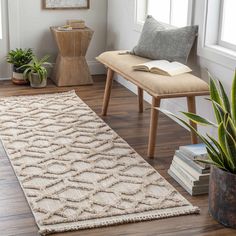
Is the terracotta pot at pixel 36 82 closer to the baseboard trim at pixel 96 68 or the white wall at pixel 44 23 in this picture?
the white wall at pixel 44 23

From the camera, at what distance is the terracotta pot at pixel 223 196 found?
2584mm

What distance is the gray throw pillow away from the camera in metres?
Answer: 3.80

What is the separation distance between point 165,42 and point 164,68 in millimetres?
402

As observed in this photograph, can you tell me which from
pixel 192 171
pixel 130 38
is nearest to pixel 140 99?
pixel 130 38

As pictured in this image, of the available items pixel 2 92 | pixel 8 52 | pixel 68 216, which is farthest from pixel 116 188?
pixel 8 52

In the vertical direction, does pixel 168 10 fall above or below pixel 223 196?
above

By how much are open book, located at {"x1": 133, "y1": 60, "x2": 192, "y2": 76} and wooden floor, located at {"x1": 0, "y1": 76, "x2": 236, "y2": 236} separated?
1.68 feet

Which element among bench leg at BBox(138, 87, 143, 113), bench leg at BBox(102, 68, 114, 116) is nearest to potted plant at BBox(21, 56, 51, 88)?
bench leg at BBox(102, 68, 114, 116)

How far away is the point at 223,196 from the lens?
8.60 ft

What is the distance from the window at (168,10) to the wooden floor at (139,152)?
2.49 ft

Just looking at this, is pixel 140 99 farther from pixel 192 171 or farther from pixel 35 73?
pixel 192 171

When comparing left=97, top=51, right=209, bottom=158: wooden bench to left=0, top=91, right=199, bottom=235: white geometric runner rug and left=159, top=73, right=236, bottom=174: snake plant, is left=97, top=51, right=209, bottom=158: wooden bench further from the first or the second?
left=159, top=73, right=236, bottom=174: snake plant

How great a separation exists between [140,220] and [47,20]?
322cm

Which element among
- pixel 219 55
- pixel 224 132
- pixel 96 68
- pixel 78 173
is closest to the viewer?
pixel 224 132
